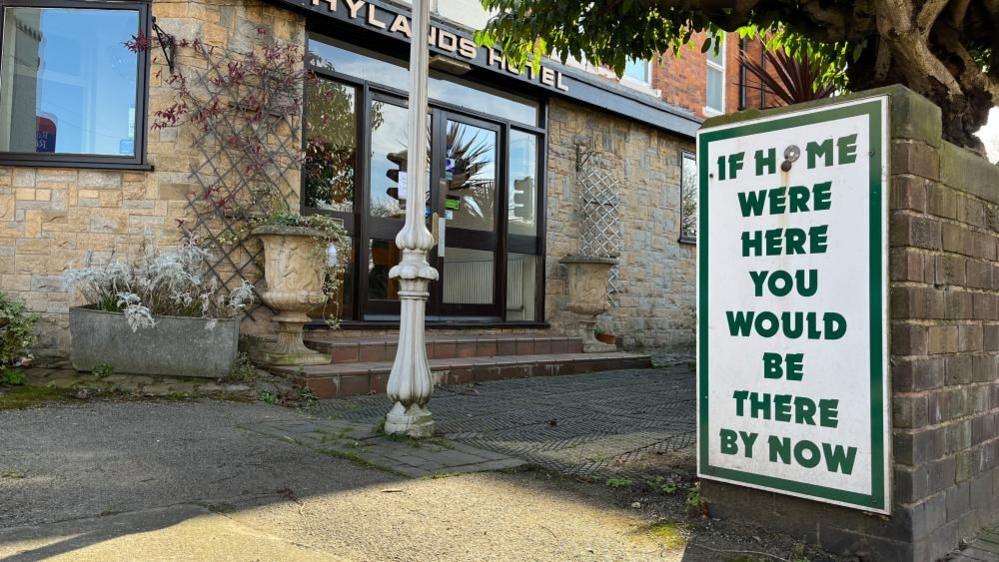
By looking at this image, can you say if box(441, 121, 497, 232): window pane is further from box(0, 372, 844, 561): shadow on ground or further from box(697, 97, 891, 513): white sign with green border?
box(697, 97, 891, 513): white sign with green border

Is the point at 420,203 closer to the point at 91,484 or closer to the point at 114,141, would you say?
the point at 91,484

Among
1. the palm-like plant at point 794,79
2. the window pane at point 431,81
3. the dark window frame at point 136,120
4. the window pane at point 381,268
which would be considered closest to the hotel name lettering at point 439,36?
the window pane at point 431,81

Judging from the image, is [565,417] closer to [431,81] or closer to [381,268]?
[381,268]

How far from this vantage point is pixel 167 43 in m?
6.84

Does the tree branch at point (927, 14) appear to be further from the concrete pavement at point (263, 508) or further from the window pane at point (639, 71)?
the window pane at point (639, 71)

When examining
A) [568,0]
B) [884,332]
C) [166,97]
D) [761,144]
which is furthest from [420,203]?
[166,97]

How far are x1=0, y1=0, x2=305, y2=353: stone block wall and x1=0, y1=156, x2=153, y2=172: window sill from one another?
0.05 m

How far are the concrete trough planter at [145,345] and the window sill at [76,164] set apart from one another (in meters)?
1.51

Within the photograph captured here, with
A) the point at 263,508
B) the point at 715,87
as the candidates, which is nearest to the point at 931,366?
the point at 263,508

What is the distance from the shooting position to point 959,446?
307 cm

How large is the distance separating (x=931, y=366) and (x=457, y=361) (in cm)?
539

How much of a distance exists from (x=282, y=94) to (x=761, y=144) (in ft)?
18.1

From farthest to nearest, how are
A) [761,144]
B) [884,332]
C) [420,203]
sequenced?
[420,203] → [761,144] → [884,332]

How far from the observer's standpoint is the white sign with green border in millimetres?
2732
